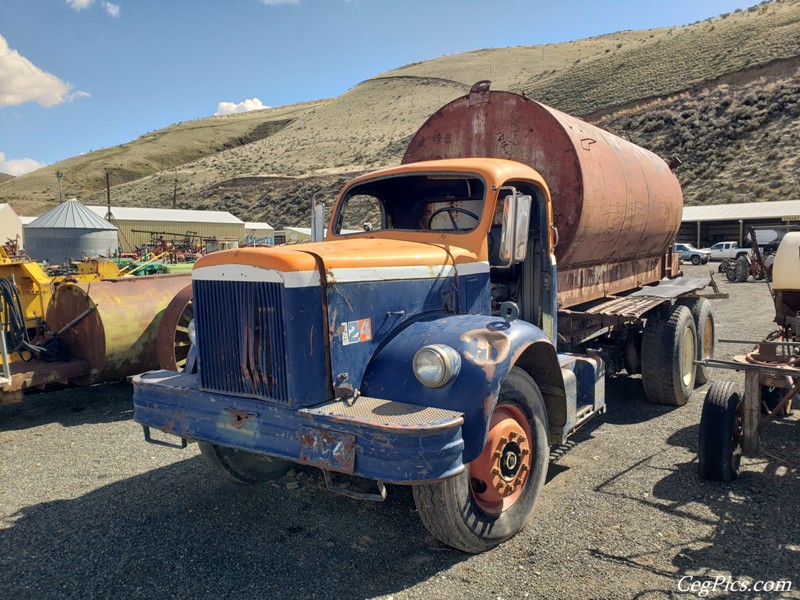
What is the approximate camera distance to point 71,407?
7258 millimetres

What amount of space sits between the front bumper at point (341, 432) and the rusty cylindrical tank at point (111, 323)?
11.4 feet

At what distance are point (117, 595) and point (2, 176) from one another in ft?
649

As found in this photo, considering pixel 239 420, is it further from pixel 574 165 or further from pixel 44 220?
pixel 44 220

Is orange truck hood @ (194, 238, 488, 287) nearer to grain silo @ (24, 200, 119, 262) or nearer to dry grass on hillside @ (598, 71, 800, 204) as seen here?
grain silo @ (24, 200, 119, 262)

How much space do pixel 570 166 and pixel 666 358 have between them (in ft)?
8.58

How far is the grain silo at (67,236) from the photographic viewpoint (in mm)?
27594

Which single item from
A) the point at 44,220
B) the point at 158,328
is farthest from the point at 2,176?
the point at 158,328

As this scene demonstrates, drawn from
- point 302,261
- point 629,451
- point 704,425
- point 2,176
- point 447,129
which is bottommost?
point 629,451

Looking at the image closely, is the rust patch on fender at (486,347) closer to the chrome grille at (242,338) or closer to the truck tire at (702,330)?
the chrome grille at (242,338)

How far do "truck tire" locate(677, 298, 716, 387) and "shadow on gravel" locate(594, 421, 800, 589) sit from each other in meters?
2.30

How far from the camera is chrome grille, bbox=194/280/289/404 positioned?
3406mm

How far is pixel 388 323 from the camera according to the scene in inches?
148

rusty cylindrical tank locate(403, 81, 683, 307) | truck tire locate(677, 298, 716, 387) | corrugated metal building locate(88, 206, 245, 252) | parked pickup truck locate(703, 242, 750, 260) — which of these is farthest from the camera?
corrugated metal building locate(88, 206, 245, 252)

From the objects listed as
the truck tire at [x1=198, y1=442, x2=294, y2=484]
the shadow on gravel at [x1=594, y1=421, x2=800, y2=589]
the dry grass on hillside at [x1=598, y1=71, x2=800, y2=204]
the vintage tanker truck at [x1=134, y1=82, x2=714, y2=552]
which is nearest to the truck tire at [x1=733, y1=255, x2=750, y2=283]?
the dry grass on hillside at [x1=598, y1=71, x2=800, y2=204]
